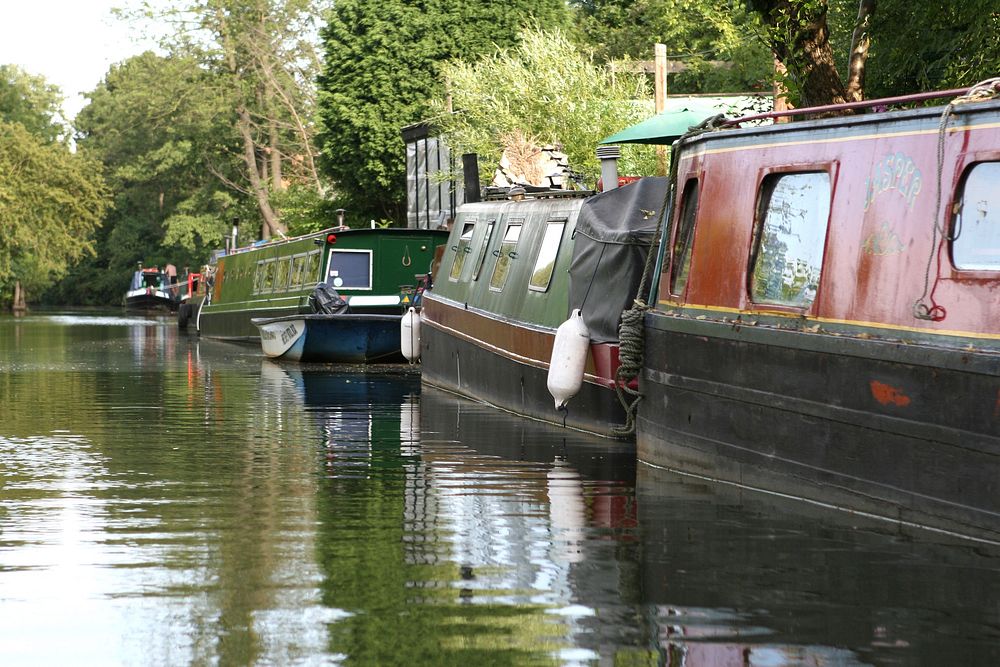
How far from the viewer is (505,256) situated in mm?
16844

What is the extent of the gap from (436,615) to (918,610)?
6.52ft

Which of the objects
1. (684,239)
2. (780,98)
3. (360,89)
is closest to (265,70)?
(360,89)

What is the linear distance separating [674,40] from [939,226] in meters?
31.5

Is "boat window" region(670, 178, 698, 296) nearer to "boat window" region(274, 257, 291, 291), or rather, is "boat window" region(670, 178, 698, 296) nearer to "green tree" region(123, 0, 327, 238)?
"boat window" region(274, 257, 291, 291)

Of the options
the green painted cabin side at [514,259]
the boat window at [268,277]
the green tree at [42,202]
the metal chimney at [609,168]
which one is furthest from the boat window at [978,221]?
the green tree at [42,202]

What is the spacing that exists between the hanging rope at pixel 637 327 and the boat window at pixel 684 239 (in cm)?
27

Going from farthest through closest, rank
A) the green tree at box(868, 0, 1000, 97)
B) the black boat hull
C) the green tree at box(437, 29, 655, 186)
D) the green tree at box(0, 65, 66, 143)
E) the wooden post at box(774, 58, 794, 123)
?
1. the green tree at box(0, 65, 66, 143)
2. the green tree at box(437, 29, 655, 186)
3. the wooden post at box(774, 58, 794, 123)
4. the green tree at box(868, 0, 1000, 97)
5. the black boat hull

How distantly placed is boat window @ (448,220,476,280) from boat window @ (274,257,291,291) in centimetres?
1120

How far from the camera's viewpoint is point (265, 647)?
589 cm

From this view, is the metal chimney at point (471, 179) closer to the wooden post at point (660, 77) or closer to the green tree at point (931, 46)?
the wooden post at point (660, 77)

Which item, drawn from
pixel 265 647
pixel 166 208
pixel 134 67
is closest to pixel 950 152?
pixel 265 647

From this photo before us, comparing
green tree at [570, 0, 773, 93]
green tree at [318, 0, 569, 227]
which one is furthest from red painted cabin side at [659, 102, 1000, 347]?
green tree at [318, 0, 569, 227]

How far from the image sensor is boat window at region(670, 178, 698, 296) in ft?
37.0

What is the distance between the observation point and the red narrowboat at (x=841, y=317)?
8016 mm
